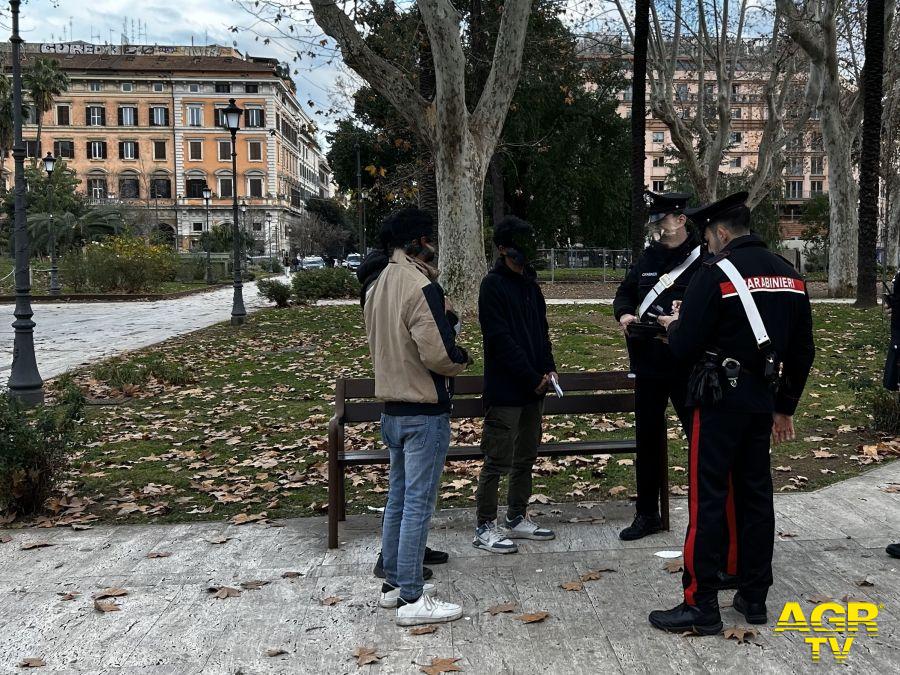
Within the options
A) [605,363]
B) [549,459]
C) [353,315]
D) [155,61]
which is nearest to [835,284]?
[353,315]

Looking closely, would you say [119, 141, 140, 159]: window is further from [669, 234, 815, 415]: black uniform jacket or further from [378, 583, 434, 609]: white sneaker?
[669, 234, 815, 415]: black uniform jacket

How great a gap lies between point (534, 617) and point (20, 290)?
9.00m

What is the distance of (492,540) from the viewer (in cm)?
518

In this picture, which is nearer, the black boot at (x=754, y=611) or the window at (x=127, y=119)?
the black boot at (x=754, y=611)

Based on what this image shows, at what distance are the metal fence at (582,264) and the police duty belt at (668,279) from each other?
110 feet

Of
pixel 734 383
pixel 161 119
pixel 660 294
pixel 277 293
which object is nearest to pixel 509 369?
pixel 660 294

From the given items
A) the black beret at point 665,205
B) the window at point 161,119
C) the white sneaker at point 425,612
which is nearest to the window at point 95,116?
the window at point 161,119

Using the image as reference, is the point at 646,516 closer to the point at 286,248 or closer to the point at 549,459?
Result: the point at 549,459

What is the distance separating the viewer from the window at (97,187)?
96.8 metres

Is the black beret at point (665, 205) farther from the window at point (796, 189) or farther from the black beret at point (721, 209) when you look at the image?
the window at point (796, 189)

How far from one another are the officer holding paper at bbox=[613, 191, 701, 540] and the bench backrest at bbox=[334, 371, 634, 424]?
447 millimetres

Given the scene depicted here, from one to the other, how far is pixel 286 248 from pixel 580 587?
95491 mm

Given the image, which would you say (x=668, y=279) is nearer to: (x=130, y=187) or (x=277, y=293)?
(x=277, y=293)

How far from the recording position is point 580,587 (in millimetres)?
4574
